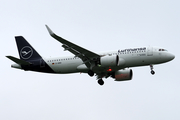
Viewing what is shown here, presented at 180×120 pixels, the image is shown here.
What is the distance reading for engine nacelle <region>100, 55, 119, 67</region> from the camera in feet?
126

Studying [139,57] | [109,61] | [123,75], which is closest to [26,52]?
[109,61]

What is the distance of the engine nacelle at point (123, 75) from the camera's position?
43.9 meters

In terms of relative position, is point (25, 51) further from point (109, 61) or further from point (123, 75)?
point (123, 75)

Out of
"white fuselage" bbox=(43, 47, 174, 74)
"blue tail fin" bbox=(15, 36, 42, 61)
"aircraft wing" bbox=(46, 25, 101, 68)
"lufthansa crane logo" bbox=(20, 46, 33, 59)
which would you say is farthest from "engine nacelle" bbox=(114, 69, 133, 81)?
"lufthansa crane logo" bbox=(20, 46, 33, 59)

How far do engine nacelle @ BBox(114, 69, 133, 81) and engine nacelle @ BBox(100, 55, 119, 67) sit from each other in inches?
218

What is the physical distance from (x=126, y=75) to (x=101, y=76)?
349 centimetres

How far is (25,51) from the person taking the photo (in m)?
45.8

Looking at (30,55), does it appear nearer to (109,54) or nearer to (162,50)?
(109,54)

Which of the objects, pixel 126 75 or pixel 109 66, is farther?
pixel 126 75

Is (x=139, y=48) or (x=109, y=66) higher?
(x=139, y=48)

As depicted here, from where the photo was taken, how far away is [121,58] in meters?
39.4

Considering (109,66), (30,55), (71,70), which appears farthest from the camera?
(30,55)

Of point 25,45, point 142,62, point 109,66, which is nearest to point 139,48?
point 142,62

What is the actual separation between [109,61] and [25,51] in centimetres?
1390
